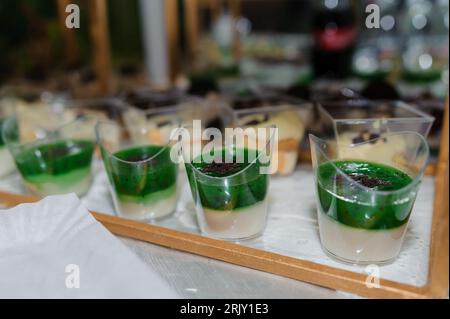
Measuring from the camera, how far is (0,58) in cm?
167

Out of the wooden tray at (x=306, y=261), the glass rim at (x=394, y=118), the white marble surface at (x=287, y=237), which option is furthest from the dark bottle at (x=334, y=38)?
the wooden tray at (x=306, y=261)

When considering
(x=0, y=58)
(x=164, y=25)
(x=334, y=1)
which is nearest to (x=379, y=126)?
(x=334, y=1)

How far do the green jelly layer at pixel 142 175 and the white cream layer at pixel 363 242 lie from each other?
0.29m

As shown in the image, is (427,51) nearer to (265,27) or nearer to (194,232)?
(265,27)

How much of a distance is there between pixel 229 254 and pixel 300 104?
471mm

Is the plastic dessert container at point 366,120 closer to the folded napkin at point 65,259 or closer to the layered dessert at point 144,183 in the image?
the layered dessert at point 144,183

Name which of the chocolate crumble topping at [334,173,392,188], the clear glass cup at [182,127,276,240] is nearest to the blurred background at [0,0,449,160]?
the clear glass cup at [182,127,276,240]

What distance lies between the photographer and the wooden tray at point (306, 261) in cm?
54

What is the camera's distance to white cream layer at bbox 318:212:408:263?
614mm

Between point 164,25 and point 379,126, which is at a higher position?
point 164,25

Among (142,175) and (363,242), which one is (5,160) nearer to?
(142,175)

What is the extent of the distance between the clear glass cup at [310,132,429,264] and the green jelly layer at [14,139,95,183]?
0.48m

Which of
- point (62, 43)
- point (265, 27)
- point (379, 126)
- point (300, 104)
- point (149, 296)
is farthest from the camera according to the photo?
point (265, 27)

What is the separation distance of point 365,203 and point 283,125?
374 millimetres
